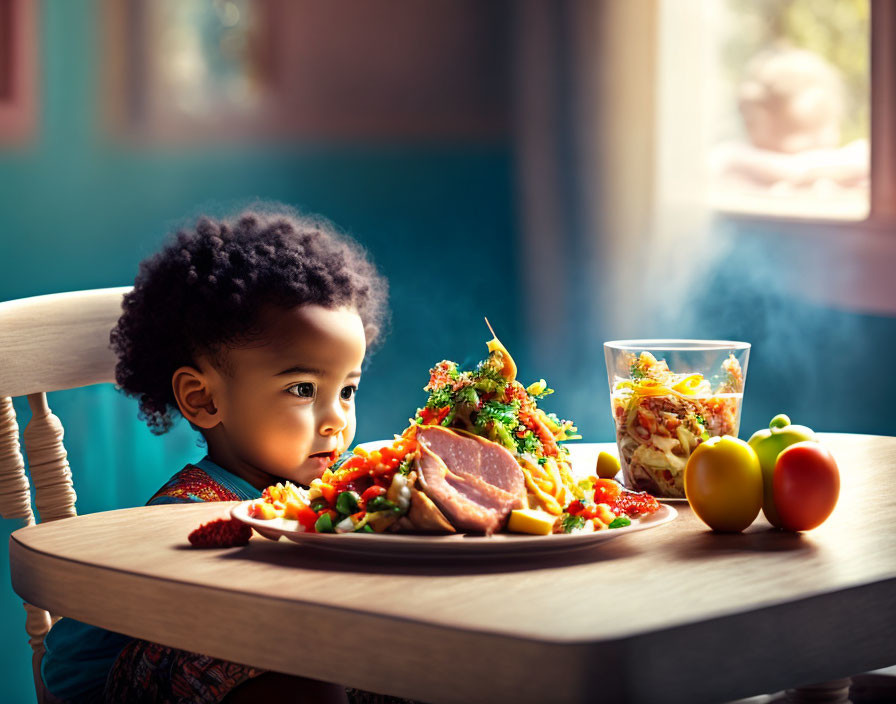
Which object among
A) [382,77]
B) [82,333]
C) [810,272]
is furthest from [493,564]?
[382,77]

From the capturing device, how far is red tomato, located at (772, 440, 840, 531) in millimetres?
961

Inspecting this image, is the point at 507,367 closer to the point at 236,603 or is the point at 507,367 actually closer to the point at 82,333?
the point at 236,603

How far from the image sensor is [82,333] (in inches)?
57.7

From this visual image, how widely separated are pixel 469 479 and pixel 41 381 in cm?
70

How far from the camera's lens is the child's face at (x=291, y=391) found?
139 centimetres

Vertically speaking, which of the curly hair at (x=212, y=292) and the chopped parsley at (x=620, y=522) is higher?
the curly hair at (x=212, y=292)

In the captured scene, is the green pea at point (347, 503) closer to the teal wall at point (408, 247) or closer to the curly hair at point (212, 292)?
the curly hair at point (212, 292)

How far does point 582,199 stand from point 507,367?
2747mm

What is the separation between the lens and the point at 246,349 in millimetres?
1418

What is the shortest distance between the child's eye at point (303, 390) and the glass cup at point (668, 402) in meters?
0.38

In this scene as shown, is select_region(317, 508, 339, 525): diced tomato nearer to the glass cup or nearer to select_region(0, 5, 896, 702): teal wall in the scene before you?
the glass cup

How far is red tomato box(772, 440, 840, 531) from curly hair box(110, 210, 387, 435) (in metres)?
0.66

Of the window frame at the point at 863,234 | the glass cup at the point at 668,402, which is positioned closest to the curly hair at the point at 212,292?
the glass cup at the point at 668,402

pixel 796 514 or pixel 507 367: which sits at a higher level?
pixel 507 367
